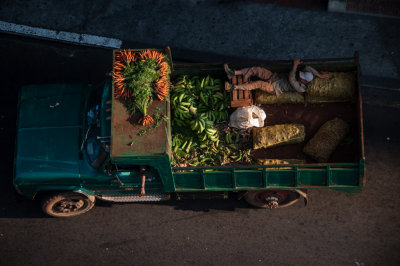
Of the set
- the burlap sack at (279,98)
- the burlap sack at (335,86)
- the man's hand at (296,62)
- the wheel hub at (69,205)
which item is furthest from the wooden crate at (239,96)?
the wheel hub at (69,205)

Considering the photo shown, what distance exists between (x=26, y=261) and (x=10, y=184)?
2059 mm

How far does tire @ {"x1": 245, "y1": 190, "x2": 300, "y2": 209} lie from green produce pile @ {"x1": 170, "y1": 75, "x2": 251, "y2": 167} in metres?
0.84

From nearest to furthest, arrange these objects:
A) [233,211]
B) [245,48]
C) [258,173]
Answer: [258,173] < [233,211] < [245,48]

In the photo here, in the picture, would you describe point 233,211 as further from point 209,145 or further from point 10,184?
point 10,184

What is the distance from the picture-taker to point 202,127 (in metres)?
9.02

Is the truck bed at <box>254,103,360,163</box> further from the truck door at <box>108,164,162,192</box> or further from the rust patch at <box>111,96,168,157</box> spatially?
the rust patch at <box>111,96,168,157</box>

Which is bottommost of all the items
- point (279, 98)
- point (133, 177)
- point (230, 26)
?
point (133, 177)

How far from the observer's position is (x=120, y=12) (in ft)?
40.7

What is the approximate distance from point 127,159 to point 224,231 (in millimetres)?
3308

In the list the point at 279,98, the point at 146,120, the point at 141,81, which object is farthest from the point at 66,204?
the point at 279,98

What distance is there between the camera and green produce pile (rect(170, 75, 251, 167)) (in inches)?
361

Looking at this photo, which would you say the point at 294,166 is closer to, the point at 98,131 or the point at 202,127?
the point at 202,127

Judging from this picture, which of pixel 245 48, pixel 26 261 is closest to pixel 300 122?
pixel 245 48

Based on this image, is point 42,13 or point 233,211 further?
point 42,13
